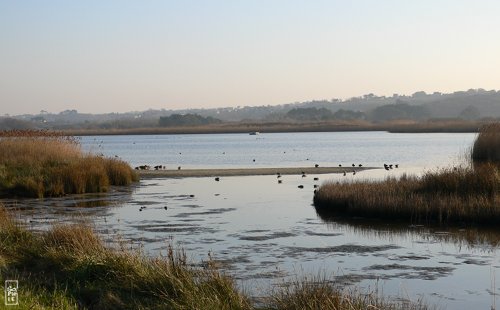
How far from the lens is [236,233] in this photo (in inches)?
729

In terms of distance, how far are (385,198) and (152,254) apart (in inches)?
354

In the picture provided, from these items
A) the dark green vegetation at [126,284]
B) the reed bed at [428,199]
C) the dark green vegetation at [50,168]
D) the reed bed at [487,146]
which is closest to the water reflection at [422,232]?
the reed bed at [428,199]

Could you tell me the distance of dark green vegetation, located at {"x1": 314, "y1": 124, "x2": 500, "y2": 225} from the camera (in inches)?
773

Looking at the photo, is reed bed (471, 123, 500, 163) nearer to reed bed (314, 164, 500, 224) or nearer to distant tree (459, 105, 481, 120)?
reed bed (314, 164, 500, 224)

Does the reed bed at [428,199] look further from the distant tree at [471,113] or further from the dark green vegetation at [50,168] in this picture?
the distant tree at [471,113]

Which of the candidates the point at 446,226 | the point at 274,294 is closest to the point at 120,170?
the point at 446,226

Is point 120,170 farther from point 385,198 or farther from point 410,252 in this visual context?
point 410,252

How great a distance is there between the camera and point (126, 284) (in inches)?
422

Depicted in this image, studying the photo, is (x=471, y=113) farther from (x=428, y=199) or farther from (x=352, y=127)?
(x=428, y=199)

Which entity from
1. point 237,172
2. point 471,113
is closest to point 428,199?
point 237,172

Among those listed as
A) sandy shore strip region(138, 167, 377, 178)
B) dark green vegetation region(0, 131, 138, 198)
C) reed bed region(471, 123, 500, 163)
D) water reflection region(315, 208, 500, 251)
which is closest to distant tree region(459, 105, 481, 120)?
sandy shore strip region(138, 167, 377, 178)

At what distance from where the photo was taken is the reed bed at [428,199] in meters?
19.6

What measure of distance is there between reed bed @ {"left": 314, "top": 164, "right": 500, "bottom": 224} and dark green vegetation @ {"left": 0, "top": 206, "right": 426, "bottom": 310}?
360 inches

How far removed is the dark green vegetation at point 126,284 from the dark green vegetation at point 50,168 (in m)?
14.9
